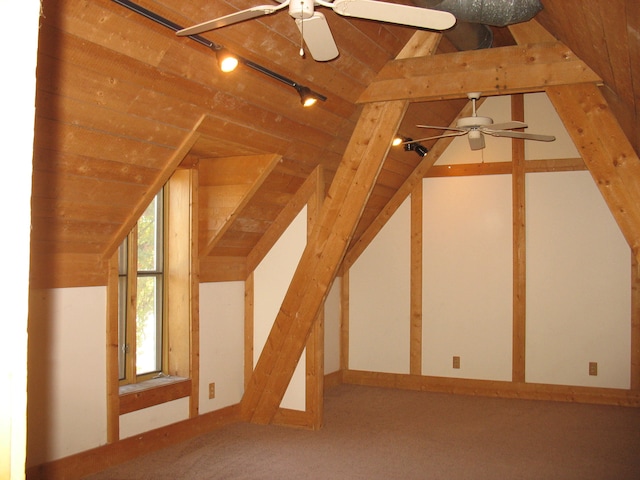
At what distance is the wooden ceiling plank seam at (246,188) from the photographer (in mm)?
5031

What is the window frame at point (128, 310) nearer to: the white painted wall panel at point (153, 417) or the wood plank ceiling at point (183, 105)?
the white painted wall panel at point (153, 417)

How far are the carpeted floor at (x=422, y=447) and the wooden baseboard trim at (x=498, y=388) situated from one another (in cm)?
20

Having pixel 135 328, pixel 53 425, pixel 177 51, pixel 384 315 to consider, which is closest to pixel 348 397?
pixel 384 315

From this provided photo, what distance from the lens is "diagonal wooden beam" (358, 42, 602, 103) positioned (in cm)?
443

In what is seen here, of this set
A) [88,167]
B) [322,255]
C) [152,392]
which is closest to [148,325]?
[152,392]

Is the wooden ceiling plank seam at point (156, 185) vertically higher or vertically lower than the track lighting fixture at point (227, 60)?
lower

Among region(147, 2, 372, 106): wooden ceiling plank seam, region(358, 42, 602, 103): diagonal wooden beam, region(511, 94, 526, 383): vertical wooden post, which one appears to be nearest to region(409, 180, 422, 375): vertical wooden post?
region(511, 94, 526, 383): vertical wooden post

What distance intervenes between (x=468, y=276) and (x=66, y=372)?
4.48 metres

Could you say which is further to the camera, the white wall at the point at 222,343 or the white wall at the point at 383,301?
the white wall at the point at 383,301

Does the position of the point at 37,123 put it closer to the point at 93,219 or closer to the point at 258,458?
the point at 93,219

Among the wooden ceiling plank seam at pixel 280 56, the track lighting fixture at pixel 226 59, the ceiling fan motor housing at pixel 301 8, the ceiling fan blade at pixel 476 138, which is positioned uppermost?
the wooden ceiling plank seam at pixel 280 56

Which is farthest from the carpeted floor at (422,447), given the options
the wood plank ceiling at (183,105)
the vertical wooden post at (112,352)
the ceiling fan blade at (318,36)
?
the ceiling fan blade at (318,36)

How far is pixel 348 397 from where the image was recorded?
6816 mm

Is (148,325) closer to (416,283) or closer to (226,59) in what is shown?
(226,59)
